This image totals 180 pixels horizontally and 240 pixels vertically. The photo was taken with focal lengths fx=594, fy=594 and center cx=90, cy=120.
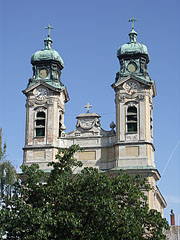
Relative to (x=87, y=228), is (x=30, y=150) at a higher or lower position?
higher

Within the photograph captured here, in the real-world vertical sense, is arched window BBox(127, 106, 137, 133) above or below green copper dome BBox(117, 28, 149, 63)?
below

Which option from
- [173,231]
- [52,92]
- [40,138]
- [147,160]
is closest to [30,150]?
[40,138]

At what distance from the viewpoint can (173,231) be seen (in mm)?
39625

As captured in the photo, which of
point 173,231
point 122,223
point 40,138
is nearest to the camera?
point 122,223

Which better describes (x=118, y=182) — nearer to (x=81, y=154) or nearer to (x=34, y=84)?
(x=81, y=154)

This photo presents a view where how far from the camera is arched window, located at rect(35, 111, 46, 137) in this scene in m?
42.5

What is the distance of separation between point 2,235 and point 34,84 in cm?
1821

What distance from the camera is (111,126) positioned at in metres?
42.3

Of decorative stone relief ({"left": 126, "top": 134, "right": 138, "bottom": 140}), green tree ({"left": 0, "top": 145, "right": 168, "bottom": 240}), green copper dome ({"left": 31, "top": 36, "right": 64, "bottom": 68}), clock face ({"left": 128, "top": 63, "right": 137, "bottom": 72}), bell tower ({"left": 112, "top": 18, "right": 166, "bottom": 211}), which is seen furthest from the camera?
green copper dome ({"left": 31, "top": 36, "right": 64, "bottom": 68})

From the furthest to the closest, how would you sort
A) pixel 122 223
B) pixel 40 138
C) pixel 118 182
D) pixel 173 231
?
pixel 40 138 → pixel 173 231 → pixel 118 182 → pixel 122 223

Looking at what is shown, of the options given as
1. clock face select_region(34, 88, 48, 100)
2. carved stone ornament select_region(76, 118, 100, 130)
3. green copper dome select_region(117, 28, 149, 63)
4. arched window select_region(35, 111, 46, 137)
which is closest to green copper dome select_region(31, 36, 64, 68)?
clock face select_region(34, 88, 48, 100)

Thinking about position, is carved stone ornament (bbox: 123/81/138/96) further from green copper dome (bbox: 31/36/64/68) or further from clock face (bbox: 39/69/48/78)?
clock face (bbox: 39/69/48/78)

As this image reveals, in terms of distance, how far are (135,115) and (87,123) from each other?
3491 millimetres

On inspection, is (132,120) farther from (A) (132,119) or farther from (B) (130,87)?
(B) (130,87)
